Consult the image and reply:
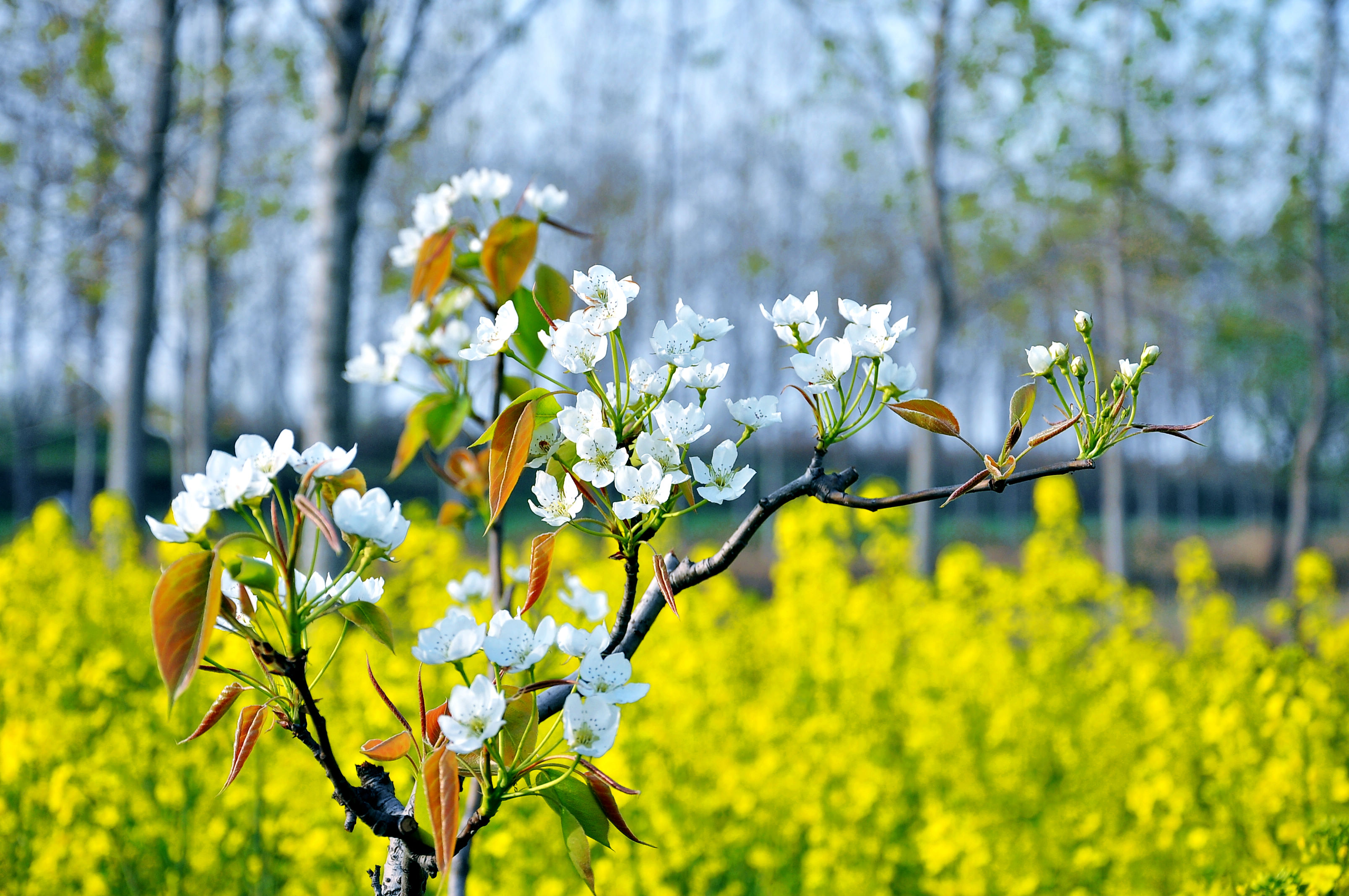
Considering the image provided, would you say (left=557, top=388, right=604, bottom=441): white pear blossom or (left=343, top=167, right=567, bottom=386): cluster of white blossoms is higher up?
(left=343, top=167, right=567, bottom=386): cluster of white blossoms

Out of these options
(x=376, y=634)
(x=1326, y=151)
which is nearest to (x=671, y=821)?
(x=376, y=634)

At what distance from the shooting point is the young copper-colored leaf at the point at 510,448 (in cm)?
75

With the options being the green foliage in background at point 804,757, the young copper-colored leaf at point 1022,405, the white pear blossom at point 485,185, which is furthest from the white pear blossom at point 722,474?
the green foliage in background at point 804,757

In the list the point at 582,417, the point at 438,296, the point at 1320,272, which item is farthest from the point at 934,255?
the point at 582,417

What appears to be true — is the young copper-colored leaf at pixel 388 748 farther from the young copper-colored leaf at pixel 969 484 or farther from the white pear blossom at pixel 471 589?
the young copper-colored leaf at pixel 969 484

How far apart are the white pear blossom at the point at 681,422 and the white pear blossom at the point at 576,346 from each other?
8cm

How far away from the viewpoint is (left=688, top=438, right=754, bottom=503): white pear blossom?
30.2 inches

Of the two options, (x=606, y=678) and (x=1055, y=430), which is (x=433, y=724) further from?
(x=1055, y=430)

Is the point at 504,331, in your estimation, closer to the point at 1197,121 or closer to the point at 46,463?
the point at 1197,121

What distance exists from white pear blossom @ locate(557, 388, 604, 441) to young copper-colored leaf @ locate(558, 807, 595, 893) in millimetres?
355

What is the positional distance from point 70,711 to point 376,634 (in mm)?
2709

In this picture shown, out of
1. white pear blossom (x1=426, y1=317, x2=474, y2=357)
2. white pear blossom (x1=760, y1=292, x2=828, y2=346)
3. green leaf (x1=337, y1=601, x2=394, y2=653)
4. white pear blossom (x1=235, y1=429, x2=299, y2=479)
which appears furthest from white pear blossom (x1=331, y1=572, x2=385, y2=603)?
white pear blossom (x1=426, y1=317, x2=474, y2=357)

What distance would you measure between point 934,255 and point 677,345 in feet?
18.1

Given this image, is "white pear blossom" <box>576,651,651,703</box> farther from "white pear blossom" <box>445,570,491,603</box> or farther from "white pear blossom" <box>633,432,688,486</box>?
"white pear blossom" <box>445,570,491,603</box>
